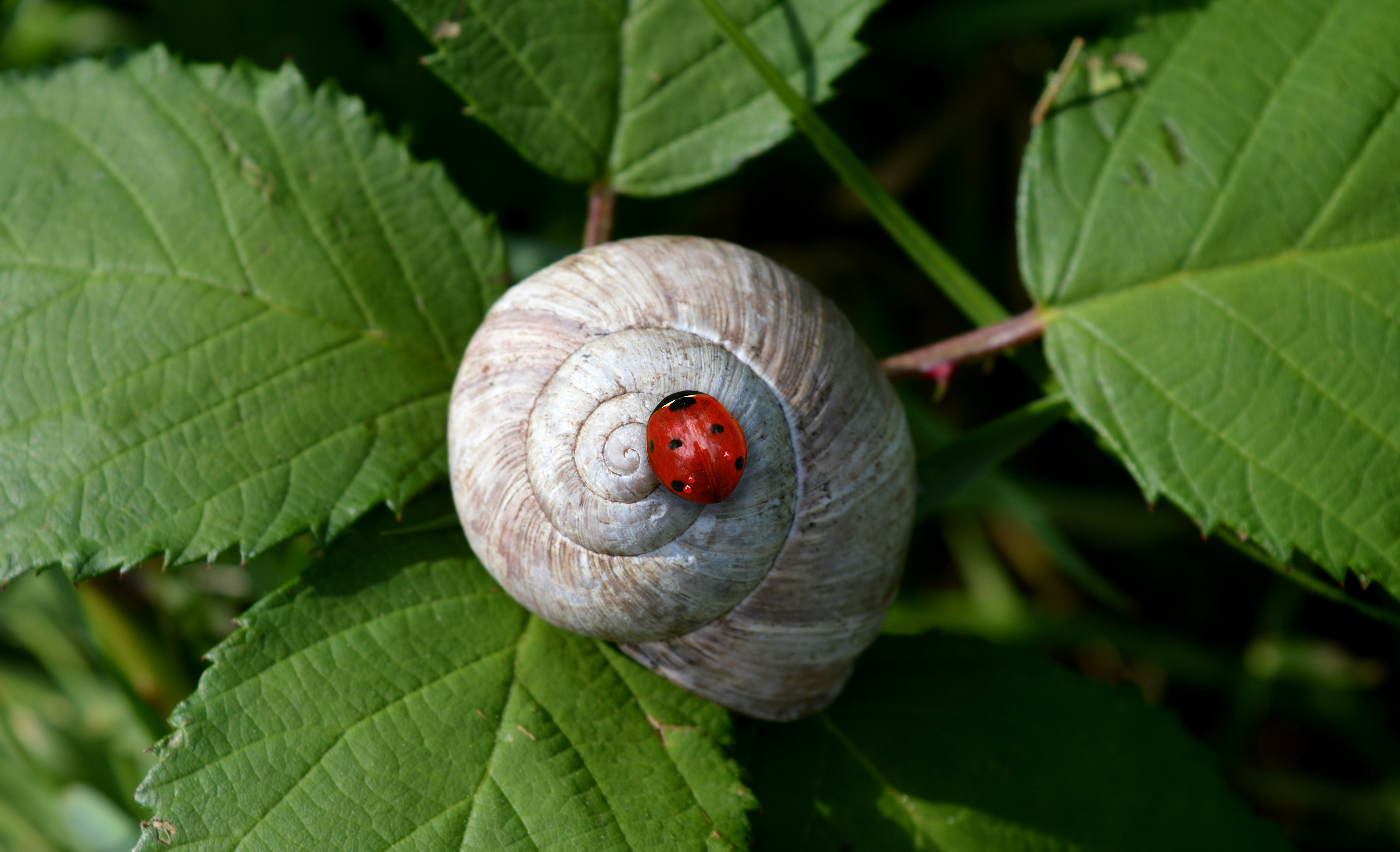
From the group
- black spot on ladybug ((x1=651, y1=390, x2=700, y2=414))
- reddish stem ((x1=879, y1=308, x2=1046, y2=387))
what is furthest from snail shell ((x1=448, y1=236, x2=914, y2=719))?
reddish stem ((x1=879, y1=308, x2=1046, y2=387))

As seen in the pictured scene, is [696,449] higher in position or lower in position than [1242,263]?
higher

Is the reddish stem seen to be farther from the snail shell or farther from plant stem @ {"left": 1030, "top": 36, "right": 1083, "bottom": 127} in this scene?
plant stem @ {"left": 1030, "top": 36, "right": 1083, "bottom": 127}

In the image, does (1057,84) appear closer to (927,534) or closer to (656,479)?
(656,479)

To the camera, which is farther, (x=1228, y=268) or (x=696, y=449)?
(x=1228, y=268)

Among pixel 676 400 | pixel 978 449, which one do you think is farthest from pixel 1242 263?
pixel 676 400

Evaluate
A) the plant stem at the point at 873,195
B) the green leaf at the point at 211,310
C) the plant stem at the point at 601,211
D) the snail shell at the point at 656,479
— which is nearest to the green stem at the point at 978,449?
the plant stem at the point at 873,195

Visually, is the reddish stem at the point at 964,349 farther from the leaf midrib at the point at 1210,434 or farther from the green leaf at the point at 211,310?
the green leaf at the point at 211,310
